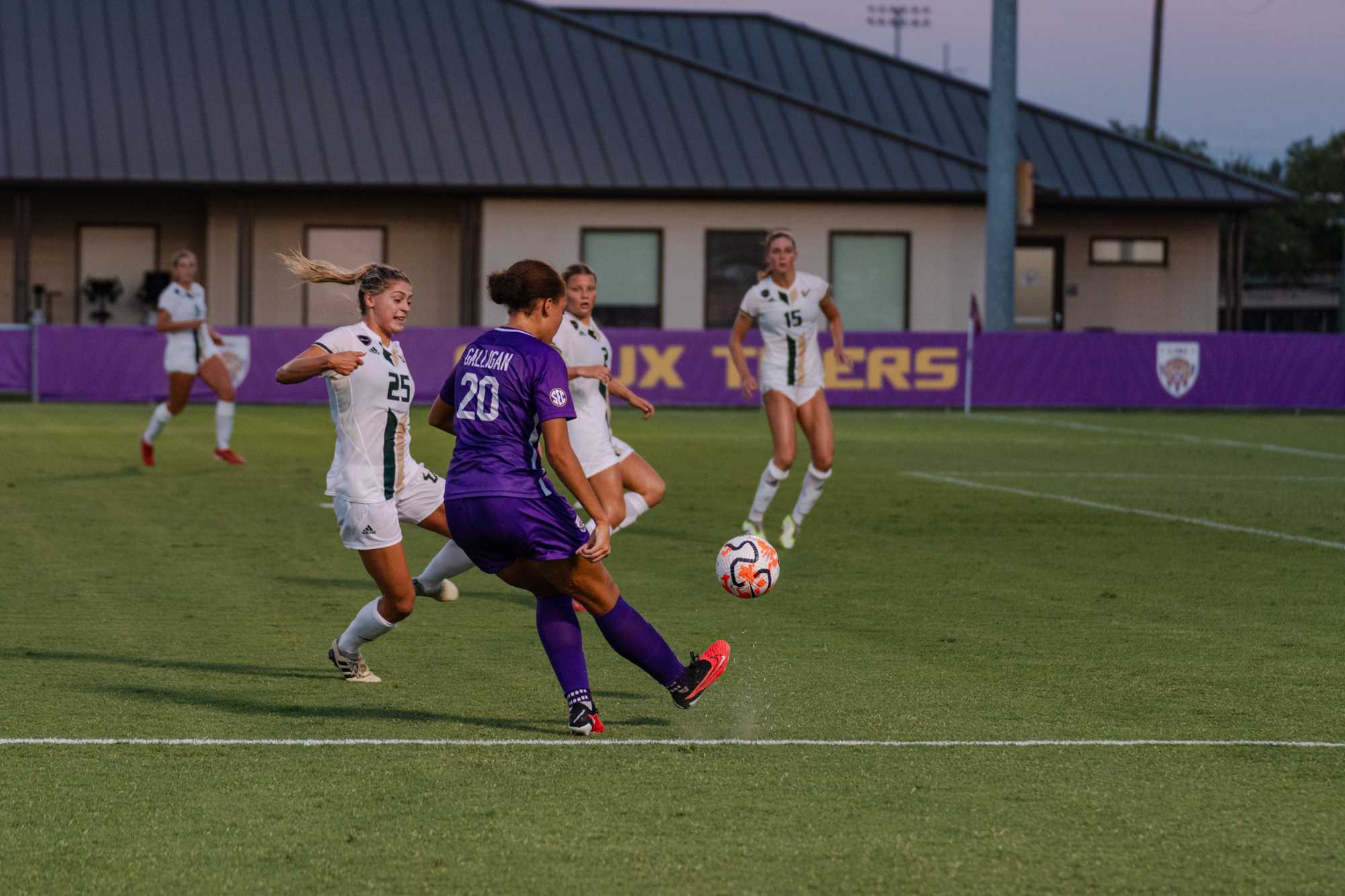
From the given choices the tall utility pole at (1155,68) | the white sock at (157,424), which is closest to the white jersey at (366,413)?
the white sock at (157,424)

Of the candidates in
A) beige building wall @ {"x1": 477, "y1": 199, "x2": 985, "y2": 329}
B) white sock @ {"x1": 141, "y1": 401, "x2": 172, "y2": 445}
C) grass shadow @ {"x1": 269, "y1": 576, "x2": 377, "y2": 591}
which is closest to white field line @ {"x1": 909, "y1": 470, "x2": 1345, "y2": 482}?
white sock @ {"x1": 141, "y1": 401, "x2": 172, "y2": 445}

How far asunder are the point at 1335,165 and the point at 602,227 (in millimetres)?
71285

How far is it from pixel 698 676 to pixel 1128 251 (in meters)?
35.0

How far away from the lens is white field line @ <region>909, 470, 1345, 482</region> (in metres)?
19.5

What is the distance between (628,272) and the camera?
1439 inches

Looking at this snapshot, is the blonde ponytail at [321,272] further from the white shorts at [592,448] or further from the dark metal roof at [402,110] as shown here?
the dark metal roof at [402,110]

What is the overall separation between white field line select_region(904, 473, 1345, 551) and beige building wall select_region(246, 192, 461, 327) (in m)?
19.3

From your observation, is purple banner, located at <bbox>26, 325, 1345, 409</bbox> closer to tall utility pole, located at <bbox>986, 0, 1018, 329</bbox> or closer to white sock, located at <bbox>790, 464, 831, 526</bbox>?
tall utility pole, located at <bbox>986, 0, 1018, 329</bbox>

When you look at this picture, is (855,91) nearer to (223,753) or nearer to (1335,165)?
(223,753)

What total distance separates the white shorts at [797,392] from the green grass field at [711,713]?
1.00m

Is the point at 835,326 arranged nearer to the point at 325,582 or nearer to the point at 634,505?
the point at 634,505

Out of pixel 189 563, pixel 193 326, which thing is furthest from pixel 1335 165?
pixel 189 563

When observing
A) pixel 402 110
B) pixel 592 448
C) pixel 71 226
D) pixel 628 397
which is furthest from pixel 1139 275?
pixel 628 397

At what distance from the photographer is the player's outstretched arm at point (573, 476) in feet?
21.8
